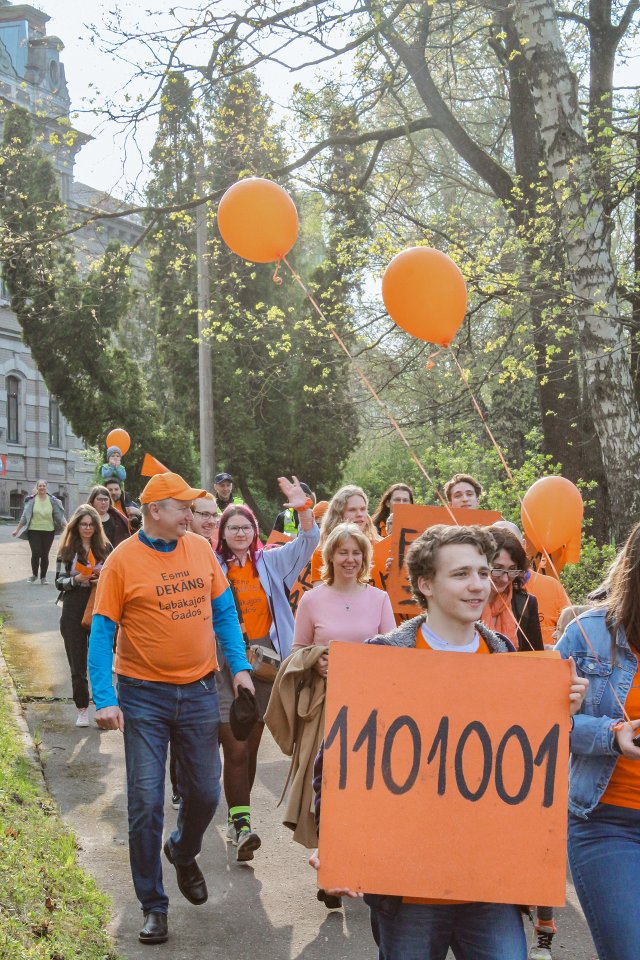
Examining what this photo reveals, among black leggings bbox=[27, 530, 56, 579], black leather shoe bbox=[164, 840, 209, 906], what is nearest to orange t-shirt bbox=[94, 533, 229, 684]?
black leather shoe bbox=[164, 840, 209, 906]

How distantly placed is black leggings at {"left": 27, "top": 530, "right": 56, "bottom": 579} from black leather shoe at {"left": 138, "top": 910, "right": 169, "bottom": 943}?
14.0 metres

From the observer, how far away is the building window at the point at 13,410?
50.0 metres

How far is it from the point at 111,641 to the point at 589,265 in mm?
6541

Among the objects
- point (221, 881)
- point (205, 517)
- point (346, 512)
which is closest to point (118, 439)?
point (205, 517)

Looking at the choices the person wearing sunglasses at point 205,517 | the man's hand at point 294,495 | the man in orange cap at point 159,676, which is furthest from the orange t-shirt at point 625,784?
the person wearing sunglasses at point 205,517

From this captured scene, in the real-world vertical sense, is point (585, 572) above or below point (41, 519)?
below

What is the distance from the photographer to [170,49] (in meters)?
12.1

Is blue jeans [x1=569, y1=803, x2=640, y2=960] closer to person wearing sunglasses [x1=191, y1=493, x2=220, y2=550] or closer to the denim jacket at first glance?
the denim jacket

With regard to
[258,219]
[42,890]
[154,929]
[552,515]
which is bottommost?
[154,929]

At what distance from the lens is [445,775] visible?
10.2 feet

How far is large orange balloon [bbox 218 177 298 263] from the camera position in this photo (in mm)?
7059

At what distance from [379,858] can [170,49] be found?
35.3 feet

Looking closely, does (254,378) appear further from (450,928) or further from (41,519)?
(450,928)

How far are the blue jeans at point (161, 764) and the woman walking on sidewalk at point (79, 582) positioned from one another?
13.9ft
